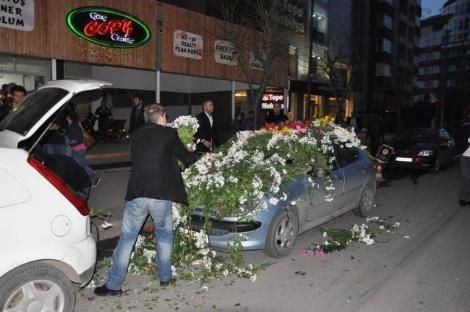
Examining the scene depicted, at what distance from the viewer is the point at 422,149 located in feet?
46.4

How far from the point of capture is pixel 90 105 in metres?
20.1

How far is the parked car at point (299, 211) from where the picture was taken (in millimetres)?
5527

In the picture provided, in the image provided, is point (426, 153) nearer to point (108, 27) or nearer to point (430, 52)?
point (108, 27)

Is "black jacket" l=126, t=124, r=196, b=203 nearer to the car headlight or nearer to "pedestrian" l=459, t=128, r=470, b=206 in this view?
"pedestrian" l=459, t=128, r=470, b=206

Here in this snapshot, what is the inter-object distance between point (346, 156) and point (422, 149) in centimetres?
765

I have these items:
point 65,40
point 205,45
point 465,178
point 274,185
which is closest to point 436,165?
point 465,178

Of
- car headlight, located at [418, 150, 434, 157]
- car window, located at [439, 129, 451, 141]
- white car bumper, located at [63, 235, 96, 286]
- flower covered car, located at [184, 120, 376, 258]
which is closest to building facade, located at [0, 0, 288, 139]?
flower covered car, located at [184, 120, 376, 258]

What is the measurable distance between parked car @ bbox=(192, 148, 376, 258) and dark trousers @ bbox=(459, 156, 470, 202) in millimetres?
2436

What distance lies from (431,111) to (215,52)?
31599mm

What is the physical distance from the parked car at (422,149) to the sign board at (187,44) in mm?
7912

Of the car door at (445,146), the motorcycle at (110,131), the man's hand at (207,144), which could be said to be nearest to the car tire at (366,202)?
the man's hand at (207,144)

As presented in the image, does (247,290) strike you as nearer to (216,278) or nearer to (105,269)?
(216,278)

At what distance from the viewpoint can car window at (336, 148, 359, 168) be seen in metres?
7.32

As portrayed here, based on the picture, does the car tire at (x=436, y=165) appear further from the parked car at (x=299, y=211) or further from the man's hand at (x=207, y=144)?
the man's hand at (x=207, y=144)
